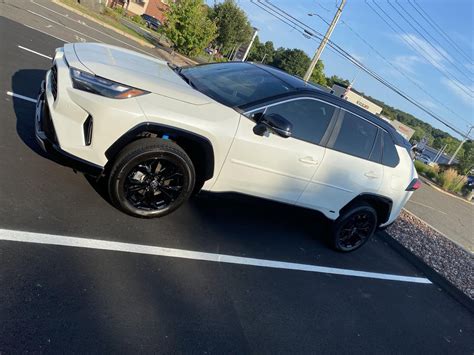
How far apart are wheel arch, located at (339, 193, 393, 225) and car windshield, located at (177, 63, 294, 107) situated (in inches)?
72.9

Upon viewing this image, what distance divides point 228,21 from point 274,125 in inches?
1598

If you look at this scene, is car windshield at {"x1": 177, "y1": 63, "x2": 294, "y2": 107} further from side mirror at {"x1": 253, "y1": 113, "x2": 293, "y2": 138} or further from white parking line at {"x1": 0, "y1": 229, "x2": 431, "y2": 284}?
white parking line at {"x1": 0, "y1": 229, "x2": 431, "y2": 284}

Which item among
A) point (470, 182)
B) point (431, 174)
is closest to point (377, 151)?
point (431, 174)

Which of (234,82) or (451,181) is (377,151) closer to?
(234,82)

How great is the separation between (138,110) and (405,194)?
405 centimetres

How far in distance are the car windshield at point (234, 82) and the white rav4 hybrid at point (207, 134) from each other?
1cm

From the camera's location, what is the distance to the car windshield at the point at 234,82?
4.03 m

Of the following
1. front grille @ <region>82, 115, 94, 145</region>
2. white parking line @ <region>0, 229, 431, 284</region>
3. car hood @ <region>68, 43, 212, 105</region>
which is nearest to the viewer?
white parking line @ <region>0, 229, 431, 284</region>

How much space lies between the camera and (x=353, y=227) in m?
5.31

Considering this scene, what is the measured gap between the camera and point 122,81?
3.37 metres

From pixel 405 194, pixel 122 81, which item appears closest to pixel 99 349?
pixel 122 81

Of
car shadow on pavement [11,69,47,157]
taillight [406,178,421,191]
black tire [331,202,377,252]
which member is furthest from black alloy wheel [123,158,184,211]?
taillight [406,178,421,191]

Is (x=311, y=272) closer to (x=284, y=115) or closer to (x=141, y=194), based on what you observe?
(x=284, y=115)

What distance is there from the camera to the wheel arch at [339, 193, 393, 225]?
507cm
